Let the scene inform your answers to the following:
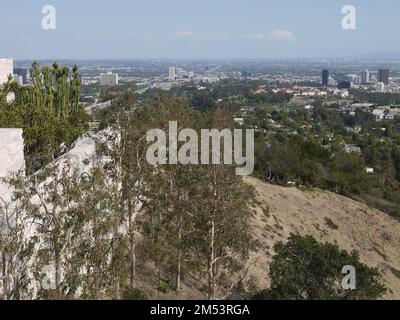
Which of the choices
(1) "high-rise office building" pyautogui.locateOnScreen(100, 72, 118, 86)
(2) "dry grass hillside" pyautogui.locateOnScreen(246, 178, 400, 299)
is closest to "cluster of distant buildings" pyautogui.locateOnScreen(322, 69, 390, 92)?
(2) "dry grass hillside" pyautogui.locateOnScreen(246, 178, 400, 299)

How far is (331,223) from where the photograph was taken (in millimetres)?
21172

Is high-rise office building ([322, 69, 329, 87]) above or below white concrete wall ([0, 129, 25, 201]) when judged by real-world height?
above

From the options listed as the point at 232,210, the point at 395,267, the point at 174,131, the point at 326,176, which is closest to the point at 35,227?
the point at 232,210

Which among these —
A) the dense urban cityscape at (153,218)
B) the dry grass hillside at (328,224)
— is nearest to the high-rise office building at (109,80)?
the dense urban cityscape at (153,218)

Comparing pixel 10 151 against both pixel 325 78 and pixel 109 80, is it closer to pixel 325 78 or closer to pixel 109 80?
pixel 109 80

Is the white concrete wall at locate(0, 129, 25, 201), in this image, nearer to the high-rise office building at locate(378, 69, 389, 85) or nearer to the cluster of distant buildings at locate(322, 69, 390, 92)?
the cluster of distant buildings at locate(322, 69, 390, 92)

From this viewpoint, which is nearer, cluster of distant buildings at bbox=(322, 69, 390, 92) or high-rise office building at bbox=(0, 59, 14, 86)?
high-rise office building at bbox=(0, 59, 14, 86)

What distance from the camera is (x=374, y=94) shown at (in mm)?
107250

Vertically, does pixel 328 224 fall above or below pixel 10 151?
below

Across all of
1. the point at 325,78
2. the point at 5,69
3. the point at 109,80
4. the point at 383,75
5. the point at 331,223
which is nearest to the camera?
the point at 109,80

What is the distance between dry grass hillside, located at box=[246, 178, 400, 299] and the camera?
61.0 ft

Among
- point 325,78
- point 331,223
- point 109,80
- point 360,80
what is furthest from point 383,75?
point 109,80

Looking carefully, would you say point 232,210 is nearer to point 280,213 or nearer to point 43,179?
point 43,179

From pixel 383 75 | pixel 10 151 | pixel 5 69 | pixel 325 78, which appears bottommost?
pixel 10 151
